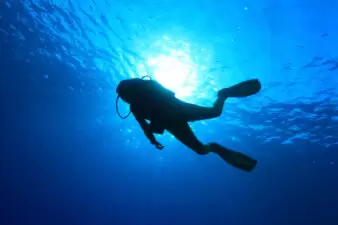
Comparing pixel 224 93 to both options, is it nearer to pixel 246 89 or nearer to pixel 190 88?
pixel 246 89

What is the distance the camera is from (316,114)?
54.6ft

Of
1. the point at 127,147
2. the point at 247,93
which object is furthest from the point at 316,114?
the point at 127,147

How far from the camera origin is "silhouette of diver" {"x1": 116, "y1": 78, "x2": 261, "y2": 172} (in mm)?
4984

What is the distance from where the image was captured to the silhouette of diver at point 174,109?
4.98 meters

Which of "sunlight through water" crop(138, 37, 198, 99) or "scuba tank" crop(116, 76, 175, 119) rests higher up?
"sunlight through water" crop(138, 37, 198, 99)

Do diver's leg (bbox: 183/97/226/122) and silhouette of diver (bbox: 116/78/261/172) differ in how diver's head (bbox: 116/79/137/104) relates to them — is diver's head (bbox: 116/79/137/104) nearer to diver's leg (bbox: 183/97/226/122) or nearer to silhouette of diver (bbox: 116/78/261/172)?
silhouette of diver (bbox: 116/78/261/172)

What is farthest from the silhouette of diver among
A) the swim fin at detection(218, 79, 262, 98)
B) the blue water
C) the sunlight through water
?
the sunlight through water

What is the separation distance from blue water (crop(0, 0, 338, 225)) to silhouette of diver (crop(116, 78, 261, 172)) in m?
6.57

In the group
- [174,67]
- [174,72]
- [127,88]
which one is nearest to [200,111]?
[127,88]

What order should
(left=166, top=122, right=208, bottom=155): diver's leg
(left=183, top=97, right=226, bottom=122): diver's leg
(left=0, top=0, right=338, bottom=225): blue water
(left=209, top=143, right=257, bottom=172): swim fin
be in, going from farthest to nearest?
(left=0, top=0, right=338, bottom=225): blue water < (left=166, top=122, right=208, bottom=155): diver's leg < (left=183, top=97, right=226, bottom=122): diver's leg < (left=209, top=143, right=257, bottom=172): swim fin

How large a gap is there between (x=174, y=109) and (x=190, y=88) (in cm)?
1053

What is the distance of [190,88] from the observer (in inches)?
608

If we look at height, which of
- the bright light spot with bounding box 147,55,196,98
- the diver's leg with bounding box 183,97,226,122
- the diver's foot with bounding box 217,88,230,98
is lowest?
the diver's leg with bounding box 183,97,226,122

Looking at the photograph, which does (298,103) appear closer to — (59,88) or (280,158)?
(280,158)
